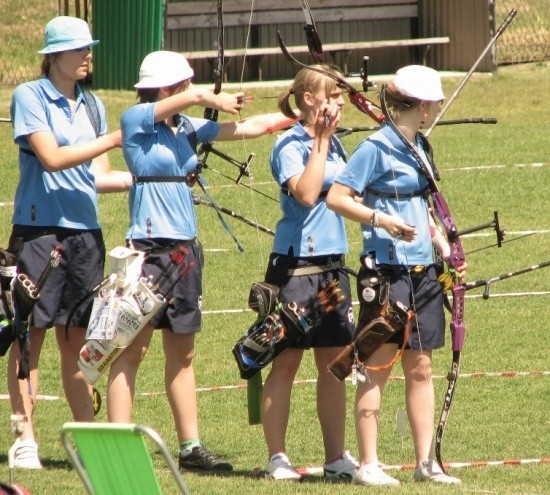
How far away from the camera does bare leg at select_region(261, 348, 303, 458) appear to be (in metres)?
6.69

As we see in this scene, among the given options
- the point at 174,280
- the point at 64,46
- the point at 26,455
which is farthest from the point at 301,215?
the point at 26,455

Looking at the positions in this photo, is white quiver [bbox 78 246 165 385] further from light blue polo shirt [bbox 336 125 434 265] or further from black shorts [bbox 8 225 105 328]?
light blue polo shirt [bbox 336 125 434 265]

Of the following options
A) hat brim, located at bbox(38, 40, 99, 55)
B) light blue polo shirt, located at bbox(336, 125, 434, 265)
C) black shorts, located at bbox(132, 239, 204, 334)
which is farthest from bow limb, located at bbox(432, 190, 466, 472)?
hat brim, located at bbox(38, 40, 99, 55)

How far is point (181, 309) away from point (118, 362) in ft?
1.14

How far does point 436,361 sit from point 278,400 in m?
3.16

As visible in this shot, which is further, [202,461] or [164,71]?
[202,461]

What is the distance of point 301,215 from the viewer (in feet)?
21.9

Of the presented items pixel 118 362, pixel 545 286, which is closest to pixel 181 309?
pixel 118 362

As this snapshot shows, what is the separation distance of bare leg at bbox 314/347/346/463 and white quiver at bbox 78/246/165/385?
30.8 inches

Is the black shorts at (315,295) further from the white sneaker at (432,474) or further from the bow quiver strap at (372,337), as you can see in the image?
the white sneaker at (432,474)

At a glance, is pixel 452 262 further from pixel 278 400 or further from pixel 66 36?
pixel 66 36

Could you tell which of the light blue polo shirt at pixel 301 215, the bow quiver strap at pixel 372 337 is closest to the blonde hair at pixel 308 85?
the light blue polo shirt at pixel 301 215

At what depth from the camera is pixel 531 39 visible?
88.2 ft

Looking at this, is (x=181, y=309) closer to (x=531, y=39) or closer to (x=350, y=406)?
(x=350, y=406)
